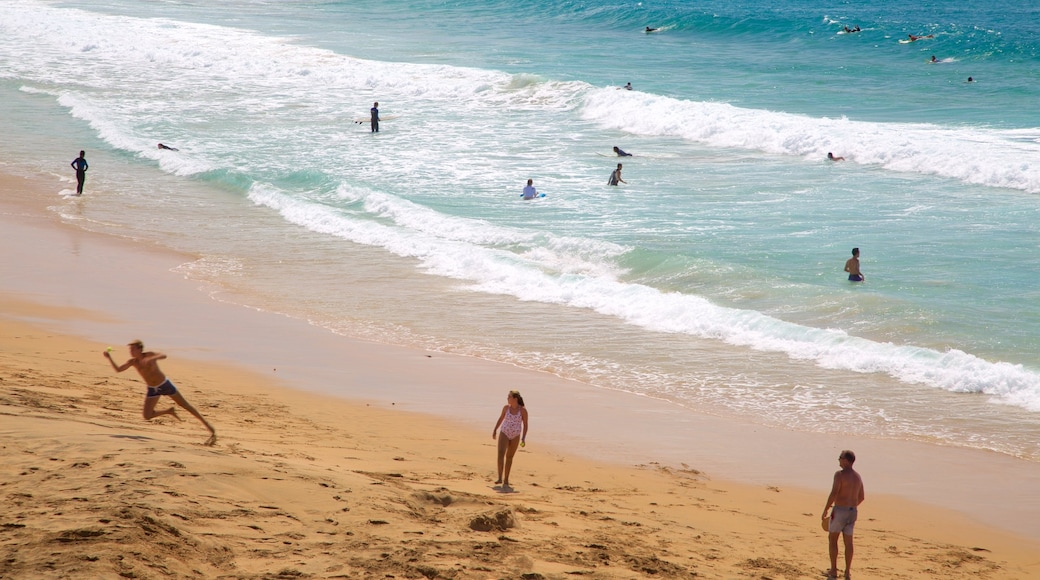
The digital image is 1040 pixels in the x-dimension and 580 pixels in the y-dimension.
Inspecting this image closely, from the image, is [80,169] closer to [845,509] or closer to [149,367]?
[149,367]

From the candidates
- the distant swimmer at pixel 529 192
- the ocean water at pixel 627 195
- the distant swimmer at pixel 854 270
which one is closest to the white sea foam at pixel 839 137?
the ocean water at pixel 627 195

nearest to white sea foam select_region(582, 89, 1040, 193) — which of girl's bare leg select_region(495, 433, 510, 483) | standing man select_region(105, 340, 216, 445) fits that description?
girl's bare leg select_region(495, 433, 510, 483)

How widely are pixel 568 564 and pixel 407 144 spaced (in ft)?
79.9

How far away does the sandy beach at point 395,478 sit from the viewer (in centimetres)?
666

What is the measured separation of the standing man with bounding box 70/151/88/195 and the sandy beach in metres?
8.68

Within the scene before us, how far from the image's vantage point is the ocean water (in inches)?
537

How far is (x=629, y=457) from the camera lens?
34.3ft

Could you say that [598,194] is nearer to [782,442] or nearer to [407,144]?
[407,144]

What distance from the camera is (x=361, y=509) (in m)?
7.53

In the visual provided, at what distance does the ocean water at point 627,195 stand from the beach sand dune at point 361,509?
272 cm

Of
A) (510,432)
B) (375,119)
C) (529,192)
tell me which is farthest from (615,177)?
(510,432)

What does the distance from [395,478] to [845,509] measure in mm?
3692

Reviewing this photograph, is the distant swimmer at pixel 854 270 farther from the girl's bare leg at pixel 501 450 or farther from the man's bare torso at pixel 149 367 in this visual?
the man's bare torso at pixel 149 367

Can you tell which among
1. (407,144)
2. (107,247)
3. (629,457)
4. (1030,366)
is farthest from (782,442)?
(407,144)
